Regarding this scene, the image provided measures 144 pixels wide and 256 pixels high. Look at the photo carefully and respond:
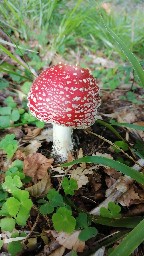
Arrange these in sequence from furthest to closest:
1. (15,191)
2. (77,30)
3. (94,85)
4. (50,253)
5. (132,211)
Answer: (77,30)
(94,85)
(132,211)
(15,191)
(50,253)

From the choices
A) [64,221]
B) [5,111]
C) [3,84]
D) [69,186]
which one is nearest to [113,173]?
[69,186]

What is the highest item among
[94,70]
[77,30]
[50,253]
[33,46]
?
[77,30]

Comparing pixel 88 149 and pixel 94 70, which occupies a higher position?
pixel 94 70

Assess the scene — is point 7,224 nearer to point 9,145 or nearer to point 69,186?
point 69,186

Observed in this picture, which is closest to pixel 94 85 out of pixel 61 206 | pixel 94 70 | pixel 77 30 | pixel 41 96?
pixel 41 96

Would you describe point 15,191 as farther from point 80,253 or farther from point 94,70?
point 94,70

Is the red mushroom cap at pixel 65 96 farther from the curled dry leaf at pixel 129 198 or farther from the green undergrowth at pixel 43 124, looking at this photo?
the curled dry leaf at pixel 129 198

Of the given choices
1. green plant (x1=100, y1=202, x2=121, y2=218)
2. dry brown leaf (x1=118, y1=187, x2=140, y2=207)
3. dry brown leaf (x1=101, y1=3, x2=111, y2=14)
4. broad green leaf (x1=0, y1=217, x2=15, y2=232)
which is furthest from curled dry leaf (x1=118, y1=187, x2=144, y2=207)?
dry brown leaf (x1=101, y1=3, x2=111, y2=14)
